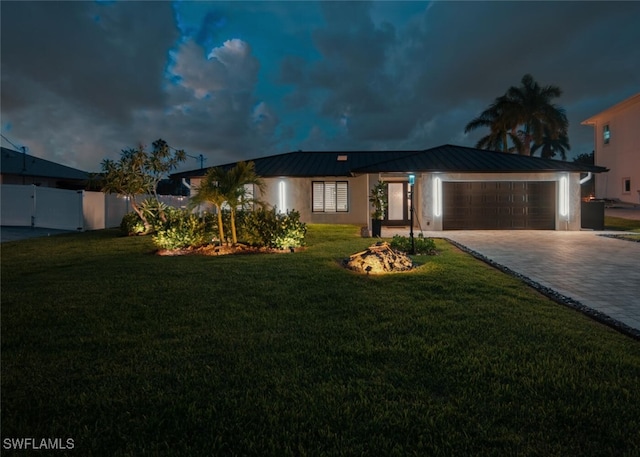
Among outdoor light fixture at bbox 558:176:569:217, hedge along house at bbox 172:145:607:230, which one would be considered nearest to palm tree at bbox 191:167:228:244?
hedge along house at bbox 172:145:607:230

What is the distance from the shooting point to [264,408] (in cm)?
263

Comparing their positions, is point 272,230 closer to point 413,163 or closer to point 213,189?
point 213,189

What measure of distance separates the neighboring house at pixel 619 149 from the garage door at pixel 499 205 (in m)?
15.8

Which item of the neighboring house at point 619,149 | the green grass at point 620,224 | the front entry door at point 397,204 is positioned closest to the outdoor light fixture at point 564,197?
the green grass at point 620,224

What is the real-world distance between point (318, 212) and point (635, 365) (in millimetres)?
17466

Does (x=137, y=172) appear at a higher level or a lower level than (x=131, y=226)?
higher

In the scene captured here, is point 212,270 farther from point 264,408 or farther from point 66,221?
point 66,221

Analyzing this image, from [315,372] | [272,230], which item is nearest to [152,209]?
[272,230]

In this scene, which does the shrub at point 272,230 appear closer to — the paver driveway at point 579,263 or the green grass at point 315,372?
the green grass at point 315,372

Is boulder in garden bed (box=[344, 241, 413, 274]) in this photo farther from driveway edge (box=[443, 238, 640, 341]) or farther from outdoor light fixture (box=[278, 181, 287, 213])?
outdoor light fixture (box=[278, 181, 287, 213])

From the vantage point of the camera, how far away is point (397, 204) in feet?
64.5

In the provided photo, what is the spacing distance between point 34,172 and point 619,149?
41335 mm

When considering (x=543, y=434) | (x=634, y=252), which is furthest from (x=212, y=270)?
(x=634, y=252)

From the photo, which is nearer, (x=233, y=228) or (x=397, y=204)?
(x=233, y=228)
